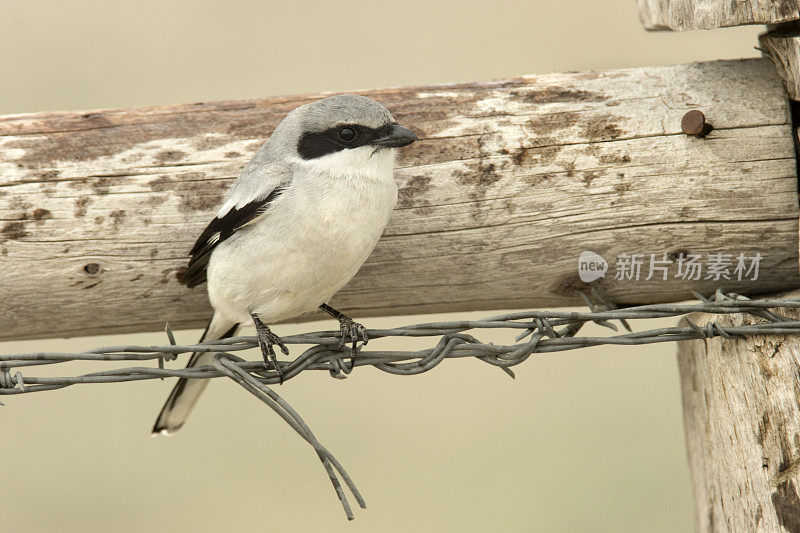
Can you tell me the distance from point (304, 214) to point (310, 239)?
0.11 metres

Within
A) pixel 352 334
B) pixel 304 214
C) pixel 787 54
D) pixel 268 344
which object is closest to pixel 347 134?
pixel 304 214

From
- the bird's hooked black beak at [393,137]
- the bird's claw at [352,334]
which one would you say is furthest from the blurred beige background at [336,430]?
the bird's hooked black beak at [393,137]

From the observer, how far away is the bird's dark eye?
3.38 m

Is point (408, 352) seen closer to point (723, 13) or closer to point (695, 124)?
point (695, 124)

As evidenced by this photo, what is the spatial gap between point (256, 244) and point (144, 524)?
445 cm

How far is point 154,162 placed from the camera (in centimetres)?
344

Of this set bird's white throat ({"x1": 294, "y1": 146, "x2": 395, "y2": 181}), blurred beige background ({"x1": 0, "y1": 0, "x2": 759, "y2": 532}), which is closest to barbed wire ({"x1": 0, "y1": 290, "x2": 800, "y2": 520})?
bird's white throat ({"x1": 294, "y1": 146, "x2": 395, "y2": 181})

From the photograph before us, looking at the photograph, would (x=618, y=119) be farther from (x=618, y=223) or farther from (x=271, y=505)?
(x=271, y=505)

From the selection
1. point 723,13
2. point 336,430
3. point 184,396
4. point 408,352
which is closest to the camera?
point 408,352

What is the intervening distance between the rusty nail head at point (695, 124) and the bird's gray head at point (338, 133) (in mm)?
1255

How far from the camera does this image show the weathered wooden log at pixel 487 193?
3.39m

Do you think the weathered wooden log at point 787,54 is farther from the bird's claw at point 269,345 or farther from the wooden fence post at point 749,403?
the bird's claw at point 269,345

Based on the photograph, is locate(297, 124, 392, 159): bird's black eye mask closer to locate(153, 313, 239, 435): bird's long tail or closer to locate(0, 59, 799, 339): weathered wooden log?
locate(0, 59, 799, 339): weathered wooden log

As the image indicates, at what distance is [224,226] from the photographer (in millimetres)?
3330
